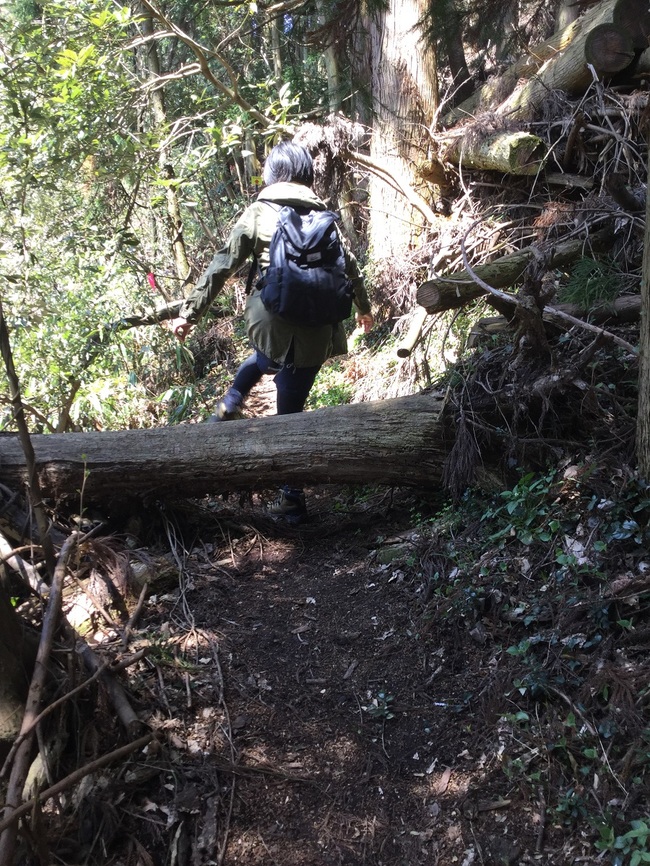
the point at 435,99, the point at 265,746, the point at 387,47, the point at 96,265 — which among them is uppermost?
the point at 387,47

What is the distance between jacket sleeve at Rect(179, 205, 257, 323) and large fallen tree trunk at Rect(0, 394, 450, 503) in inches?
31.2

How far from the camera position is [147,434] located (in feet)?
13.5

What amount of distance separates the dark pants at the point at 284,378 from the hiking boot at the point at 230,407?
0.04m

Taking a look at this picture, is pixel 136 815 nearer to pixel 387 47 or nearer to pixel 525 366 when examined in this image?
pixel 525 366

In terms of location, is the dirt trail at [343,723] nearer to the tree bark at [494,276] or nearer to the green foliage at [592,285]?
the tree bark at [494,276]

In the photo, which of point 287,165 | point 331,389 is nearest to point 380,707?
point 287,165

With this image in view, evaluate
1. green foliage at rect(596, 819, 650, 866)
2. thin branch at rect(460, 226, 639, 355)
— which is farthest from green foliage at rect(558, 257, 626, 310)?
green foliage at rect(596, 819, 650, 866)

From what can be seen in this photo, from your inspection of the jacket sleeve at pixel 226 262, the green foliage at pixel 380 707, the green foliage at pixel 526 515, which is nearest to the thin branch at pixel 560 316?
the green foliage at pixel 526 515

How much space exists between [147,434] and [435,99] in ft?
17.5

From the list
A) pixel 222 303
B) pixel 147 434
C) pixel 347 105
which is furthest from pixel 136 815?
pixel 347 105

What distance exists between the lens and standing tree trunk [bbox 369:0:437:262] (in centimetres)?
696

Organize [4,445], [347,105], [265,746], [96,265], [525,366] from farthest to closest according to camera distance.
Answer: [347,105] → [96,265] → [4,445] → [525,366] → [265,746]

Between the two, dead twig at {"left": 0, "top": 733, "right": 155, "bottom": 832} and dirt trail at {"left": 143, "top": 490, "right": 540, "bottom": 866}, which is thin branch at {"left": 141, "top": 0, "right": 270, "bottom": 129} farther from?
dead twig at {"left": 0, "top": 733, "right": 155, "bottom": 832}

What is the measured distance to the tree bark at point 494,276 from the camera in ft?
12.4
